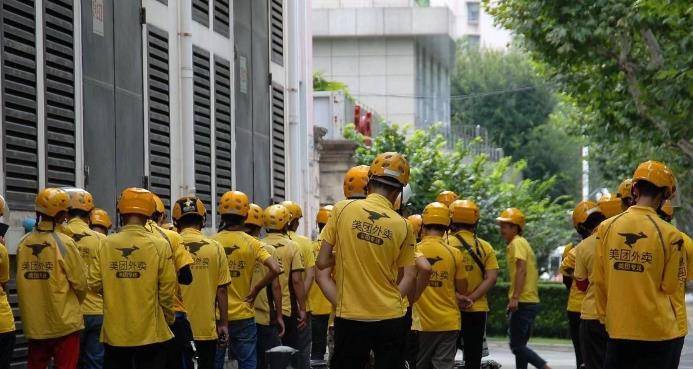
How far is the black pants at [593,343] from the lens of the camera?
12.8 metres

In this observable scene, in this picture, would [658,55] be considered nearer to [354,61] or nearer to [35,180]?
[35,180]

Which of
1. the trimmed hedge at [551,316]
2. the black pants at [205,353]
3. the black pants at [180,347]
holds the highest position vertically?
the black pants at [180,347]

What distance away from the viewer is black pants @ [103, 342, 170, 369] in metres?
11.1

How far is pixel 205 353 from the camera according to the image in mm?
13125

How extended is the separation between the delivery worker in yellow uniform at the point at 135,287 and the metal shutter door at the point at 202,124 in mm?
8319

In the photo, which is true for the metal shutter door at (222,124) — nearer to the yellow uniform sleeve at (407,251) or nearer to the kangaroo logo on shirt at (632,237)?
the yellow uniform sleeve at (407,251)

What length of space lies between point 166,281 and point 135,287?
0.76 ft

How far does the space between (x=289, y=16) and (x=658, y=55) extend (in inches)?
227

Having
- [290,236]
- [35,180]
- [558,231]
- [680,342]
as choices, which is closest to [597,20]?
[290,236]

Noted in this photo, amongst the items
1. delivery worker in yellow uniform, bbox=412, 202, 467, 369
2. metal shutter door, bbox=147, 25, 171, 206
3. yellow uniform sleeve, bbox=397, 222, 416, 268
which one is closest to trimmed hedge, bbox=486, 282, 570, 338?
metal shutter door, bbox=147, 25, 171, 206

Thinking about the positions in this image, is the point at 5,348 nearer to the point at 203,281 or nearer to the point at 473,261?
the point at 203,281

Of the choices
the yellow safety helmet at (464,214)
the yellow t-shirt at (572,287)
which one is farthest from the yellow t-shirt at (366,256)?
the yellow safety helmet at (464,214)

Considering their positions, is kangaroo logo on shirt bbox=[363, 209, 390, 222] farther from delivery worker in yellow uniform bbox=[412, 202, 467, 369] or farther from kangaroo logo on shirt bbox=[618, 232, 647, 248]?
delivery worker in yellow uniform bbox=[412, 202, 467, 369]

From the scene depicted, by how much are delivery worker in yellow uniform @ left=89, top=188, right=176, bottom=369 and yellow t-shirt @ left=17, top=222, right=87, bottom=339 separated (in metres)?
0.96
